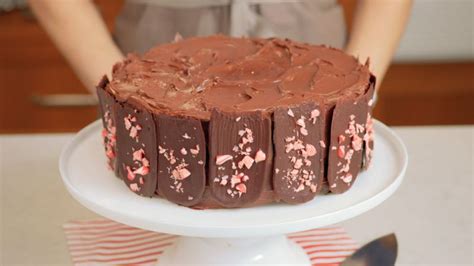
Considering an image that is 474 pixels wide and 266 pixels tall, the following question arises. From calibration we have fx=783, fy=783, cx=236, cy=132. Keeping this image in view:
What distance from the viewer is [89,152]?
4.08 feet

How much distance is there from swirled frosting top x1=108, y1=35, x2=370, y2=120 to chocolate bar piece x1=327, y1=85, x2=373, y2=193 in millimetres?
18

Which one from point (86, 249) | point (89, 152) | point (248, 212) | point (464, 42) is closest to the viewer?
point (248, 212)

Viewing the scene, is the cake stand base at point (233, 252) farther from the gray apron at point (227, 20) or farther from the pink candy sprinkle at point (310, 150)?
the gray apron at point (227, 20)

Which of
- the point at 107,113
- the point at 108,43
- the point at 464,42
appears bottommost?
the point at 464,42

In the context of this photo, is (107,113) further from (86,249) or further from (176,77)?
(86,249)

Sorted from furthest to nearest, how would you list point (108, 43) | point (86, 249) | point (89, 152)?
point (108, 43)
point (86, 249)
point (89, 152)

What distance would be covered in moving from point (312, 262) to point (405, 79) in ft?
5.33

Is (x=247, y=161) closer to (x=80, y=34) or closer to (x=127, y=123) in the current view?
(x=127, y=123)

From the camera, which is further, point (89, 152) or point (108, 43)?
point (108, 43)

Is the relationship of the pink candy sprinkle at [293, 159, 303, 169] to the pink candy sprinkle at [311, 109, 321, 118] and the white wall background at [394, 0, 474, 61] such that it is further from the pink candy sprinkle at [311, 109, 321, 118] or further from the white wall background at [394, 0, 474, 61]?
the white wall background at [394, 0, 474, 61]

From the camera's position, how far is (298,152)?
1.05 metres

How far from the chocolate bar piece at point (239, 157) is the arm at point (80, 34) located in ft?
1.91

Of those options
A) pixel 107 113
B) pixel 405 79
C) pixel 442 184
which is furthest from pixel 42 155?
pixel 405 79

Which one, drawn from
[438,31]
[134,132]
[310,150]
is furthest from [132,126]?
[438,31]
